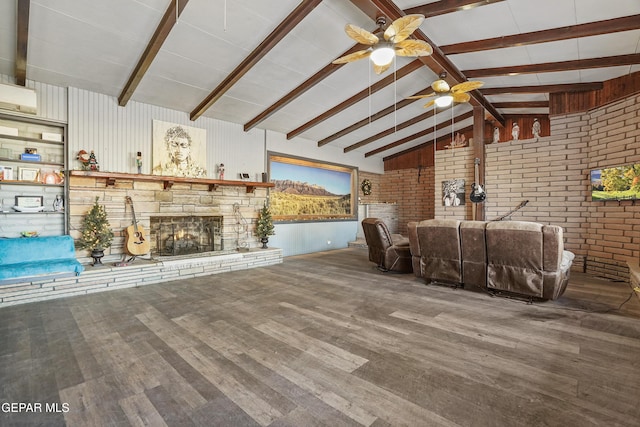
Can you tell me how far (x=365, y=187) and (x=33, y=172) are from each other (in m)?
8.29

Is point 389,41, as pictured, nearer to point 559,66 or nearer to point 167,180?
point 559,66

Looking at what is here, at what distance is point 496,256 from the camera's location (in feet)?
12.6

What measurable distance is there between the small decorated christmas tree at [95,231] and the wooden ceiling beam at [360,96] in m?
4.38

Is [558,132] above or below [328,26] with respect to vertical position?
below

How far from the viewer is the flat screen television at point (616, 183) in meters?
4.55

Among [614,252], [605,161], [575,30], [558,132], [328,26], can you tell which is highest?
[328,26]

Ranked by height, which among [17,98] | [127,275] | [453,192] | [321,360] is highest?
[17,98]

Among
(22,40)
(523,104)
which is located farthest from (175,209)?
(523,104)

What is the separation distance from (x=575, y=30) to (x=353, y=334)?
15.1 feet

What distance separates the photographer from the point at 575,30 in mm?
3686

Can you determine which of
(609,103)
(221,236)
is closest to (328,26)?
(221,236)

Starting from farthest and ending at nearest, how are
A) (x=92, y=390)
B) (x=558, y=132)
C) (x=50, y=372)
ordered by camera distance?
1. (x=558, y=132)
2. (x=50, y=372)
3. (x=92, y=390)

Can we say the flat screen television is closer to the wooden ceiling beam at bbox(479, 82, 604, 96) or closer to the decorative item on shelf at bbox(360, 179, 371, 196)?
the wooden ceiling beam at bbox(479, 82, 604, 96)

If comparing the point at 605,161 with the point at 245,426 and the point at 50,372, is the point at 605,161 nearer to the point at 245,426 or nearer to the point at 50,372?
the point at 245,426
